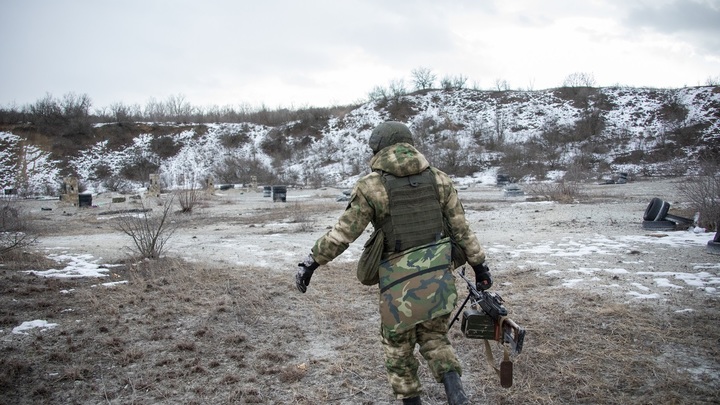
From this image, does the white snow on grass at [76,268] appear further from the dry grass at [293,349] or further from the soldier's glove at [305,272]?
the soldier's glove at [305,272]

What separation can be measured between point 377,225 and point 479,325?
0.81 m

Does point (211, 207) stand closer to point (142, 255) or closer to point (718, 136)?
point (142, 255)

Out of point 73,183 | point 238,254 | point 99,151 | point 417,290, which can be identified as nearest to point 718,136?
point 238,254

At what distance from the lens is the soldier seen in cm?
237

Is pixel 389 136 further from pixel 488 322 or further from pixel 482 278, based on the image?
pixel 488 322

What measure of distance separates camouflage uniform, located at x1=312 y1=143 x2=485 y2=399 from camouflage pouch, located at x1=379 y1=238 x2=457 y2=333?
23 millimetres

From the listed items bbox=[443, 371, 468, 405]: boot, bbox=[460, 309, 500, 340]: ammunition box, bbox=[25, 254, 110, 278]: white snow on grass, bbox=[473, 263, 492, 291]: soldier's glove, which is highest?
A: bbox=[473, 263, 492, 291]: soldier's glove

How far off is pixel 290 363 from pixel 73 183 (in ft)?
79.5

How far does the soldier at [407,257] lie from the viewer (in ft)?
7.78

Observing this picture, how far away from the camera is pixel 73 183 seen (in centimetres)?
2294

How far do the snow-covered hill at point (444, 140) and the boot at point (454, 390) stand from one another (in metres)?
30.8

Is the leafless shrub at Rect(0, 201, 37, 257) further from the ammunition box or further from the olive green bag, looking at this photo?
the ammunition box

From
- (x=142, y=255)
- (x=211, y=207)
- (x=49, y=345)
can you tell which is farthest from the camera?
(x=211, y=207)

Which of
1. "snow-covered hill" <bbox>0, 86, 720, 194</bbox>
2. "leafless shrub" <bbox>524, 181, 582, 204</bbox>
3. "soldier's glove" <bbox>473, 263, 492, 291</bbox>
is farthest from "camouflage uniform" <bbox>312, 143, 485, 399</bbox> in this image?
"snow-covered hill" <bbox>0, 86, 720, 194</bbox>
